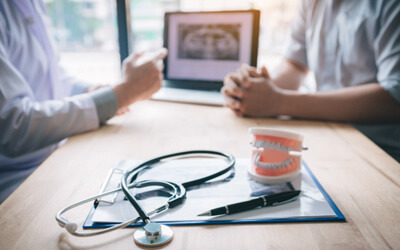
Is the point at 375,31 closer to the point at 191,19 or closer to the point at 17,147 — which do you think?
the point at 191,19

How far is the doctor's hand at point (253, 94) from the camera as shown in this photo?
2.92ft

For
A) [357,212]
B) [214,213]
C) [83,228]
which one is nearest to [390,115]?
[357,212]

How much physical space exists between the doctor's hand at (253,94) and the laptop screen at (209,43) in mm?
169

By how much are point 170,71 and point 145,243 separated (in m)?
0.91

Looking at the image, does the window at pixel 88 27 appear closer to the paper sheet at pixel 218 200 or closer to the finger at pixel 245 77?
the finger at pixel 245 77

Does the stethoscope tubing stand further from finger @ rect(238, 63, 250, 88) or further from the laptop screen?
the laptop screen

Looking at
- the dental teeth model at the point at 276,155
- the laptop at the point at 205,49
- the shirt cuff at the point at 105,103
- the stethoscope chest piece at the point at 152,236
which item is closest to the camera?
the stethoscope chest piece at the point at 152,236

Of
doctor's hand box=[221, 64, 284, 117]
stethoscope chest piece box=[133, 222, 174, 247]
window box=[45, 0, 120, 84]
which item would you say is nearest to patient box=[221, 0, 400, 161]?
doctor's hand box=[221, 64, 284, 117]

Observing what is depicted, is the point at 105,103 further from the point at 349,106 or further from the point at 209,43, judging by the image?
the point at 349,106

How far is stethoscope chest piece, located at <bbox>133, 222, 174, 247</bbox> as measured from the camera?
0.33 metres

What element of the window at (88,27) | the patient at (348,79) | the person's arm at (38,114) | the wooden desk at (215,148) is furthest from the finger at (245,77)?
the window at (88,27)

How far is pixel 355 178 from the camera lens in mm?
503

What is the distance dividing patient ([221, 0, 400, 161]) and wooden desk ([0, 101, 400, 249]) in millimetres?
62

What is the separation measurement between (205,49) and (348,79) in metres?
0.55
